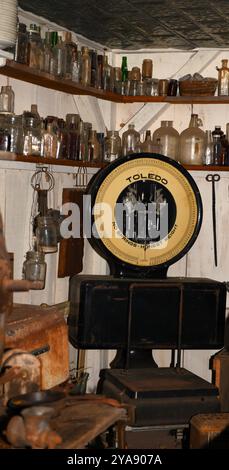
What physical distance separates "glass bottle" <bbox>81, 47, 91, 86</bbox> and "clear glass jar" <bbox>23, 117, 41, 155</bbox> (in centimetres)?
47

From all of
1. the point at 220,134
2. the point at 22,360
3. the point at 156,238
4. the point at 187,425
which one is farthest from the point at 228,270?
the point at 22,360

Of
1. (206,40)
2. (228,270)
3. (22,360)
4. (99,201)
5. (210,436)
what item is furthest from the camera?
(228,270)

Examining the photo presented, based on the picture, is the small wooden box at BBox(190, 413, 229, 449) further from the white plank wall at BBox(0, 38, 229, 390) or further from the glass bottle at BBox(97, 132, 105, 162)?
the glass bottle at BBox(97, 132, 105, 162)

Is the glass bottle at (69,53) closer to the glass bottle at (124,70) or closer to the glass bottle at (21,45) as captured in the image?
the glass bottle at (21,45)

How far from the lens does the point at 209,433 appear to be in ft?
8.38

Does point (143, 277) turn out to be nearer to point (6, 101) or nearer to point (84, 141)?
point (84, 141)

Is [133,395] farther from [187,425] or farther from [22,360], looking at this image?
[22,360]

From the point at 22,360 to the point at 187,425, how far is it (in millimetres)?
987

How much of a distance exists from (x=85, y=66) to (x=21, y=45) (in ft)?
1.86

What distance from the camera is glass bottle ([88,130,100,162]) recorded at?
11.8ft

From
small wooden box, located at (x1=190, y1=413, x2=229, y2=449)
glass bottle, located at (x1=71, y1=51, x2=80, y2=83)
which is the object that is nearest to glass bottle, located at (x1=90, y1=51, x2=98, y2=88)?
glass bottle, located at (x1=71, y1=51, x2=80, y2=83)

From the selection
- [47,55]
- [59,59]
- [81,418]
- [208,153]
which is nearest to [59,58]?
[59,59]

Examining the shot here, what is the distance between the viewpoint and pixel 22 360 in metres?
1.95

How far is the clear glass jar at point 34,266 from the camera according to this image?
319 centimetres
